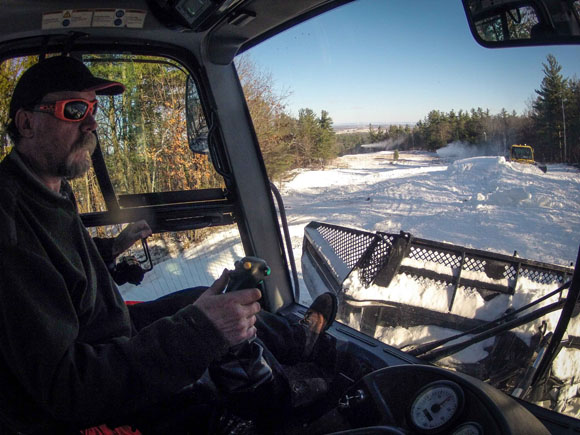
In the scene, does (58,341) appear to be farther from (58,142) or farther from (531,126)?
(531,126)

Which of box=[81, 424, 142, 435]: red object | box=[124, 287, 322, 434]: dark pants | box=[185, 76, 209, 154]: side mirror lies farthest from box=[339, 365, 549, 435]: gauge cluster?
box=[185, 76, 209, 154]: side mirror

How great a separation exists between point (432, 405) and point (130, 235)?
1.75 metres

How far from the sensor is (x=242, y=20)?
234 centimetres

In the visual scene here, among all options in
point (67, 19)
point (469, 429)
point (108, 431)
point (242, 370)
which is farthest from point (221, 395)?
point (67, 19)

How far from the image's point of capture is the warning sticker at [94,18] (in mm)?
2090

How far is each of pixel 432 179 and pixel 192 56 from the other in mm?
1636

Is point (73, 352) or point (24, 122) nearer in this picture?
point (73, 352)

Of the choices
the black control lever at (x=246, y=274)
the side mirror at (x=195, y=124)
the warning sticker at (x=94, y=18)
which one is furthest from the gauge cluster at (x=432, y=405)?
the warning sticker at (x=94, y=18)

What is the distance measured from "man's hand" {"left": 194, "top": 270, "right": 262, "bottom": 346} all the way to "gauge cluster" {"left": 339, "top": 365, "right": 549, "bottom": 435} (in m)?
0.67

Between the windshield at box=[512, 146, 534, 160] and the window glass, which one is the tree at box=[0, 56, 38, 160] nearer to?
the window glass

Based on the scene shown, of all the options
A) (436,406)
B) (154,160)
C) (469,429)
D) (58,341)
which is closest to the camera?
(58,341)

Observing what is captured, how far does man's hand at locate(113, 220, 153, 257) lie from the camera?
92.7 inches

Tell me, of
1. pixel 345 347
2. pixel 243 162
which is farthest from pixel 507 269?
pixel 243 162

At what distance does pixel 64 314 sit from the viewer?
130cm
